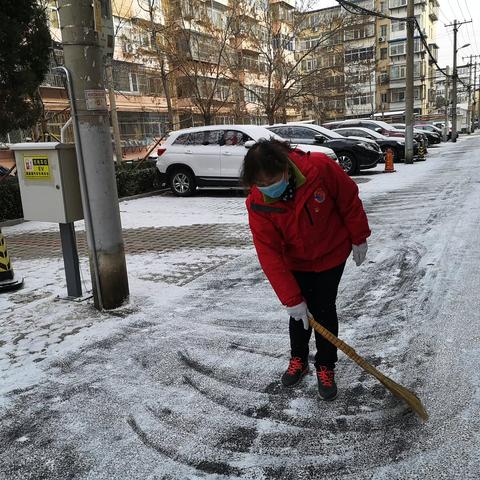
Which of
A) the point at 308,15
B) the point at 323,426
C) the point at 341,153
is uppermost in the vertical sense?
the point at 308,15

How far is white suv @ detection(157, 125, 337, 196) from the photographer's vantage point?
11.2 metres

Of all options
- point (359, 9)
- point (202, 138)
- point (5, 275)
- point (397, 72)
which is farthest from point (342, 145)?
point (397, 72)

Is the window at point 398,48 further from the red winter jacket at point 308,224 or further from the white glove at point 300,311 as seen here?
the white glove at point 300,311

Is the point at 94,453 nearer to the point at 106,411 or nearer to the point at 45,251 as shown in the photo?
the point at 106,411

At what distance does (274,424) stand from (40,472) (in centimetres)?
119

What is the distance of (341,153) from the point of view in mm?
14359

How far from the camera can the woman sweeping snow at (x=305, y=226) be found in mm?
2414

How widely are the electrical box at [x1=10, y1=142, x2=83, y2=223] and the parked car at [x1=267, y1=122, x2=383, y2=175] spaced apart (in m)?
10.1

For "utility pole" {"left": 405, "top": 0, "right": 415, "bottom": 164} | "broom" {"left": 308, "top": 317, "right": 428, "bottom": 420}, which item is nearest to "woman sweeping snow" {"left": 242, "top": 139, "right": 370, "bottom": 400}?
"broom" {"left": 308, "top": 317, "right": 428, "bottom": 420}

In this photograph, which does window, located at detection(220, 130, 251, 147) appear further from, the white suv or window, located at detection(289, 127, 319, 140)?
window, located at detection(289, 127, 319, 140)

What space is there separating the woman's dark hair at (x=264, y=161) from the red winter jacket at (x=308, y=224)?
0.14m

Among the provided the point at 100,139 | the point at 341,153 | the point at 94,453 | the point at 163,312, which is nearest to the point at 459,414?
the point at 94,453

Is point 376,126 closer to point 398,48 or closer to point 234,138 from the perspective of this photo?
point 234,138

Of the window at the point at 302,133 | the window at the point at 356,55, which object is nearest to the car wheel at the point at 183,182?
the window at the point at 302,133
